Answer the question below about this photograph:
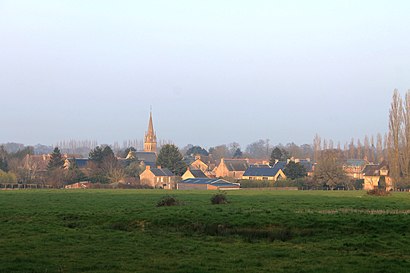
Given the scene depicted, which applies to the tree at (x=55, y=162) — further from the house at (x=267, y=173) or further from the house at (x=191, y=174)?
the house at (x=267, y=173)

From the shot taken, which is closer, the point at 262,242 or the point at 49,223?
the point at 262,242

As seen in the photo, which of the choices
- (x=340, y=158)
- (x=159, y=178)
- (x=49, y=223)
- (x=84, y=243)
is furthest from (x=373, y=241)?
(x=159, y=178)

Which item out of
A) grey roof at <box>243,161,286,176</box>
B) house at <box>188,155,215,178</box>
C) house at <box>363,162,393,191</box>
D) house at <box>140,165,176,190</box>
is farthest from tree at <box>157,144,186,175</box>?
house at <box>363,162,393,191</box>

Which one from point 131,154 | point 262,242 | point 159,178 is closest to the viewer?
point 262,242

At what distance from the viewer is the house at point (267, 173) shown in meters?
104

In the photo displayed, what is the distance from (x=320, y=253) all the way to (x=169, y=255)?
4523mm

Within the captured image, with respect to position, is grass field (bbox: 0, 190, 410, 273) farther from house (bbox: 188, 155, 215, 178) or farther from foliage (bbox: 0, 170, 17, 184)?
house (bbox: 188, 155, 215, 178)

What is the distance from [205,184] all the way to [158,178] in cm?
1092

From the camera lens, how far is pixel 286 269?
14.2 m

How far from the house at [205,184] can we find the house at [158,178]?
416 cm

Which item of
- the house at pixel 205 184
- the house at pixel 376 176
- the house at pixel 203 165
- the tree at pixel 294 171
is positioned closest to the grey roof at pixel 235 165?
the house at pixel 203 165

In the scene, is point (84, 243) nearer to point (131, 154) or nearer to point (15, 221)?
point (15, 221)

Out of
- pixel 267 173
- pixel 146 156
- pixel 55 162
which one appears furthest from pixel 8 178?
pixel 146 156

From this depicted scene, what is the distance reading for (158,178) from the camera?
3816 inches
